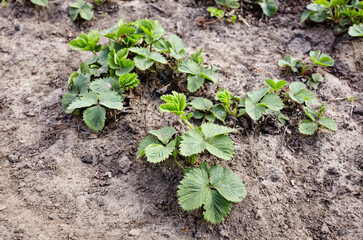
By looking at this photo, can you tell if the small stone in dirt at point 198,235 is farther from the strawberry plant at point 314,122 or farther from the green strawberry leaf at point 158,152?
the strawberry plant at point 314,122

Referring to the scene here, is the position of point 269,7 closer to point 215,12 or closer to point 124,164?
point 215,12

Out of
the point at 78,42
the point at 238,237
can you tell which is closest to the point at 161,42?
Answer: the point at 78,42

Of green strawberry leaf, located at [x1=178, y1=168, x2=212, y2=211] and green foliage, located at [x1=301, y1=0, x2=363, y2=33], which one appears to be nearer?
green strawberry leaf, located at [x1=178, y1=168, x2=212, y2=211]

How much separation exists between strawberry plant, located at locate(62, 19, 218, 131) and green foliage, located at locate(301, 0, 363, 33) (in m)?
1.33

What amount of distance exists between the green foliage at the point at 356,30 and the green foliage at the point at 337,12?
114mm

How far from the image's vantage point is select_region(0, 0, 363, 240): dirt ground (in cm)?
195

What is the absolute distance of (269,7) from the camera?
336 cm

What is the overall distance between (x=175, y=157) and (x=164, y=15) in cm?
181

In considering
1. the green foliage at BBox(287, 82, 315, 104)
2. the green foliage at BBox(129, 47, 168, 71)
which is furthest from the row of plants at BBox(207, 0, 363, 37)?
the green foliage at BBox(129, 47, 168, 71)

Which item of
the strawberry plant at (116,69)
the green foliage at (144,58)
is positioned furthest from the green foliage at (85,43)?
the green foliage at (144,58)

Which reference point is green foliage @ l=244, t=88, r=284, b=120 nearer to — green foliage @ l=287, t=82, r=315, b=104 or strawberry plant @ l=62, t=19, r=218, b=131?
green foliage @ l=287, t=82, r=315, b=104

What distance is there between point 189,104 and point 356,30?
1.80 m

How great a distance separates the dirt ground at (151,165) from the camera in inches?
76.9

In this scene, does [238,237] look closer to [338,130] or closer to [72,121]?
[338,130]
